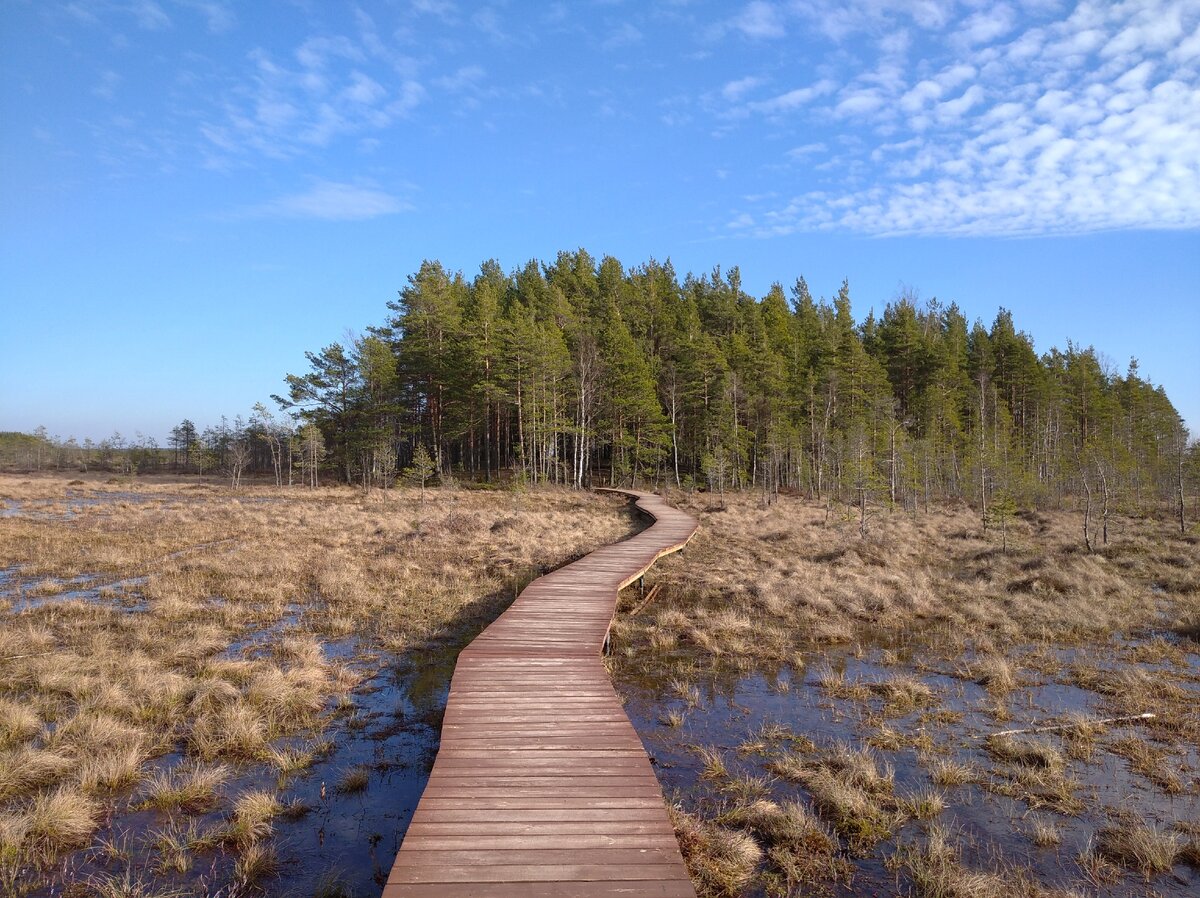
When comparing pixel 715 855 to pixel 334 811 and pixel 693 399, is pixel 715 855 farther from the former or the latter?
pixel 693 399

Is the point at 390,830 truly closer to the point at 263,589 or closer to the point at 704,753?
the point at 704,753

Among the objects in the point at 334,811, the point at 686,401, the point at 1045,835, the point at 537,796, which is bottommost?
the point at 334,811

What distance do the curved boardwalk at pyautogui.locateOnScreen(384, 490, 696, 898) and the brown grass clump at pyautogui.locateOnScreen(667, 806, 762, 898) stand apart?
553mm

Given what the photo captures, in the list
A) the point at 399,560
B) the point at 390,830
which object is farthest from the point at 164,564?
the point at 390,830

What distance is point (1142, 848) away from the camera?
17.1 ft

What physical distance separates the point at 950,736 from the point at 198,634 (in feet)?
37.5

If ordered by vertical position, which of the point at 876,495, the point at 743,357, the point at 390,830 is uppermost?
the point at 743,357

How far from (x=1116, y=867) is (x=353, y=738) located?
7.45m

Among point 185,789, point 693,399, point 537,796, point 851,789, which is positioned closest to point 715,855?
point 537,796

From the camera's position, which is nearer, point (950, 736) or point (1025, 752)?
point (1025, 752)

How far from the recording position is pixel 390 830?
5.55 metres

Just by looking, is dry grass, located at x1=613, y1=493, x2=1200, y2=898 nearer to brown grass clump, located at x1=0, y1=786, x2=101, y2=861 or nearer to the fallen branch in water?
the fallen branch in water

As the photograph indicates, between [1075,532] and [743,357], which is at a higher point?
[743,357]

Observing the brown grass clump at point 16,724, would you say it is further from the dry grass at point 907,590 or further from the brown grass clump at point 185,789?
the dry grass at point 907,590
